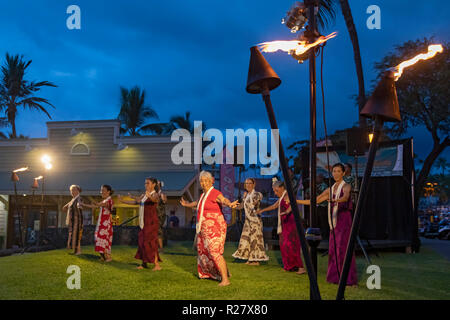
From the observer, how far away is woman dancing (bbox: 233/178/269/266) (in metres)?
8.14

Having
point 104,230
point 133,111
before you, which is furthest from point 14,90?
point 104,230

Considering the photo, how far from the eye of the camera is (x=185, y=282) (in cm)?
586

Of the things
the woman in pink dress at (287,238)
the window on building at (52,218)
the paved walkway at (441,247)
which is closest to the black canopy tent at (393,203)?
the paved walkway at (441,247)

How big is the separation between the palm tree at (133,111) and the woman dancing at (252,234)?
73.7 feet

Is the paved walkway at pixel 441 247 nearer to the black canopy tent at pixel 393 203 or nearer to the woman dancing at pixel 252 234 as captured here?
the black canopy tent at pixel 393 203

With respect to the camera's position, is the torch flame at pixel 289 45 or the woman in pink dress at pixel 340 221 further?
the woman in pink dress at pixel 340 221

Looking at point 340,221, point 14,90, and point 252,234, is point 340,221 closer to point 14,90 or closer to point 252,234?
point 252,234

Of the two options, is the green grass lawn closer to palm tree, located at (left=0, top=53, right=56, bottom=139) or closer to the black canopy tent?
the black canopy tent

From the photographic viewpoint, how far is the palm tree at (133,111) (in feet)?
95.8

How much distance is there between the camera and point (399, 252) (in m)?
11.4

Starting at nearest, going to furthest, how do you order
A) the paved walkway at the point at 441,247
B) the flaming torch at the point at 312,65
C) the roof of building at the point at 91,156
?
the flaming torch at the point at 312,65 < the paved walkway at the point at 441,247 < the roof of building at the point at 91,156

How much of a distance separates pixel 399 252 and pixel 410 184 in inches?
Answer: 84.4
